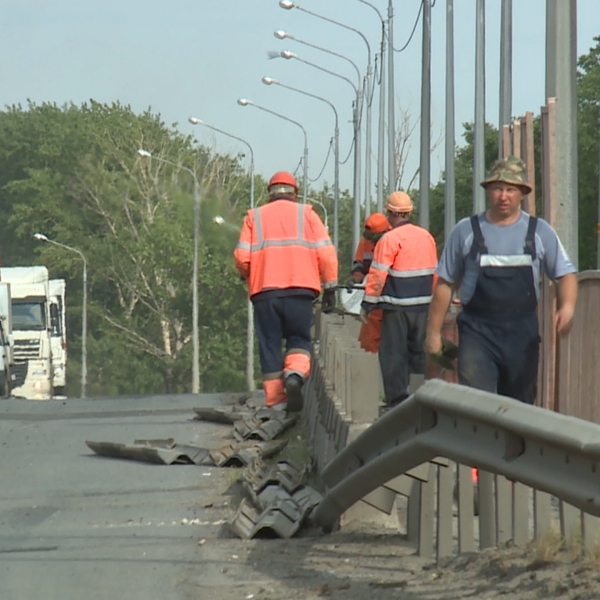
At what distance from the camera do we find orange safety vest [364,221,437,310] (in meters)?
12.8

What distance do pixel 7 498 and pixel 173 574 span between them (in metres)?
3.36

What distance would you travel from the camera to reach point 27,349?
43.6 metres

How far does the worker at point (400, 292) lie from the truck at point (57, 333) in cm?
3267

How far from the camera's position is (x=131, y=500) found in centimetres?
→ 974

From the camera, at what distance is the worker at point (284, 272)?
1255 cm

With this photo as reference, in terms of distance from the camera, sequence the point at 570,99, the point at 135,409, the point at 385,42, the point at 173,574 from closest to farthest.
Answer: the point at 173,574 → the point at 570,99 → the point at 135,409 → the point at 385,42

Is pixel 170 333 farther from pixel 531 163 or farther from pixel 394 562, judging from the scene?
pixel 394 562

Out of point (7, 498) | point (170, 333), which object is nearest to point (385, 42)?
point (7, 498)

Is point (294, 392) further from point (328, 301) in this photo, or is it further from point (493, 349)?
point (493, 349)

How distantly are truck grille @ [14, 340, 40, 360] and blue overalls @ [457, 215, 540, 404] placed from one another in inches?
1396

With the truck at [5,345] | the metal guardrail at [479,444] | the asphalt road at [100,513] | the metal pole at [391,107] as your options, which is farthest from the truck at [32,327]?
the metal guardrail at [479,444]

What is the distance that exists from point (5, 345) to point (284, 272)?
70.7ft

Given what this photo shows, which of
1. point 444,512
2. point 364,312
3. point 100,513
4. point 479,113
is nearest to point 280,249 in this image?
point 364,312

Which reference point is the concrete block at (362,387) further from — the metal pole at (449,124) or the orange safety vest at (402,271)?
the metal pole at (449,124)
